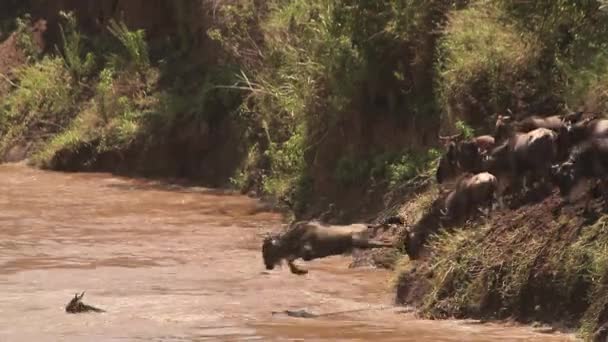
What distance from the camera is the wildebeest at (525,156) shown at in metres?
Answer: 10.5

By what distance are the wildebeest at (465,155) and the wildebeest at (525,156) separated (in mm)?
211

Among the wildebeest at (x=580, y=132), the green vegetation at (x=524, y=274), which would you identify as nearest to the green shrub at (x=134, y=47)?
the green vegetation at (x=524, y=274)

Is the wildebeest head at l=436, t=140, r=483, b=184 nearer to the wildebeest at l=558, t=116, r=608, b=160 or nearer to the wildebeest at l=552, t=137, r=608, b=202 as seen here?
the wildebeest at l=558, t=116, r=608, b=160

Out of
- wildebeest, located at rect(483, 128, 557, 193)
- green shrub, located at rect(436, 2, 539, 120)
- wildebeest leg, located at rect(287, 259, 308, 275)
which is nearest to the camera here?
wildebeest, located at rect(483, 128, 557, 193)

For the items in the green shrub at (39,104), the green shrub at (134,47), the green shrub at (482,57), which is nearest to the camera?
the green shrub at (482,57)

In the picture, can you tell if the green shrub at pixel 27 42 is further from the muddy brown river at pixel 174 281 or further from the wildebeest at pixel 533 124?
the wildebeest at pixel 533 124

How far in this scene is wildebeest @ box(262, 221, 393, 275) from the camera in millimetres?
12047

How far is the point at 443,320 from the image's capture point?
10047 mm

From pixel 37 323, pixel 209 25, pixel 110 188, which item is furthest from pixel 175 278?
pixel 209 25

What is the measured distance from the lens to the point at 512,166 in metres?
10.7

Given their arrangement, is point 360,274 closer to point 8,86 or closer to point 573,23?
point 573,23

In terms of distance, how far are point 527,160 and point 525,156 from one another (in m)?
0.03

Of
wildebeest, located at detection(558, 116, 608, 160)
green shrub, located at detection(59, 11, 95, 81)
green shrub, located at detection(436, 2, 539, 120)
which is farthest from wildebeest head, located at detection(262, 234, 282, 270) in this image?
green shrub, located at detection(59, 11, 95, 81)

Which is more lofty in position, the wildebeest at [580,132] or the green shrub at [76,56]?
the green shrub at [76,56]
